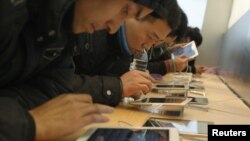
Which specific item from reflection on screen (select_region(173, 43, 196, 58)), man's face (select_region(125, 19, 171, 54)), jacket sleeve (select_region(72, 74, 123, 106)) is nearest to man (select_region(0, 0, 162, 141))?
jacket sleeve (select_region(72, 74, 123, 106))

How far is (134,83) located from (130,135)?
1.60 ft

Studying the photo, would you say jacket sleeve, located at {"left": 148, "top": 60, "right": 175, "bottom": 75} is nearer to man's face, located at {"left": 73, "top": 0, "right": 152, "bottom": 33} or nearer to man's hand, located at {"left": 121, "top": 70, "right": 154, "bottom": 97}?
man's hand, located at {"left": 121, "top": 70, "right": 154, "bottom": 97}

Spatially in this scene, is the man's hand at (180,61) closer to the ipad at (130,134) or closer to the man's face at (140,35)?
the man's face at (140,35)

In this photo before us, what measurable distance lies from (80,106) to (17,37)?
7.6 inches

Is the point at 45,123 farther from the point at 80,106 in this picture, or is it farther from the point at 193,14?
the point at 193,14

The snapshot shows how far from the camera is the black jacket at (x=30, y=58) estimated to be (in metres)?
0.55

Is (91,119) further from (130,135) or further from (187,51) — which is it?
(187,51)

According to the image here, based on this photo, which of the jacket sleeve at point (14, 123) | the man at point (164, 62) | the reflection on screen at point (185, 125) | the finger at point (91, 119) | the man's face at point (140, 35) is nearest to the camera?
the jacket sleeve at point (14, 123)

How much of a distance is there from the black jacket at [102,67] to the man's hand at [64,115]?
0.33 m

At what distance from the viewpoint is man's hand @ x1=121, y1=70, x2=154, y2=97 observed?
118cm

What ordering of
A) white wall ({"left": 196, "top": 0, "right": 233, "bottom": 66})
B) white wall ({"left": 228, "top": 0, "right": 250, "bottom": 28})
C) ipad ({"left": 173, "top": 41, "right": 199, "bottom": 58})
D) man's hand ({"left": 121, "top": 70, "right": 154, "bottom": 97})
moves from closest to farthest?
man's hand ({"left": 121, "top": 70, "right": 154, "bottom": 97}) → white wall ({"left": 228, "top": 0, "right": 250, "bottom": 28}) → ipad ({"left": 173, "top": 41, "right": 199, "bottom": 58}) → white wall ({"left": 196, "top": 0, "right": 233, "bottom": 66})

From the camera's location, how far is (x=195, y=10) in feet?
15.1

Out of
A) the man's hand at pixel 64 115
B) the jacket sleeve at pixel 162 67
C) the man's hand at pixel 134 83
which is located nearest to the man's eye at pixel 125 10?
the man's hand at pixel 64 115

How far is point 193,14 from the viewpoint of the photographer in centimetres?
461
